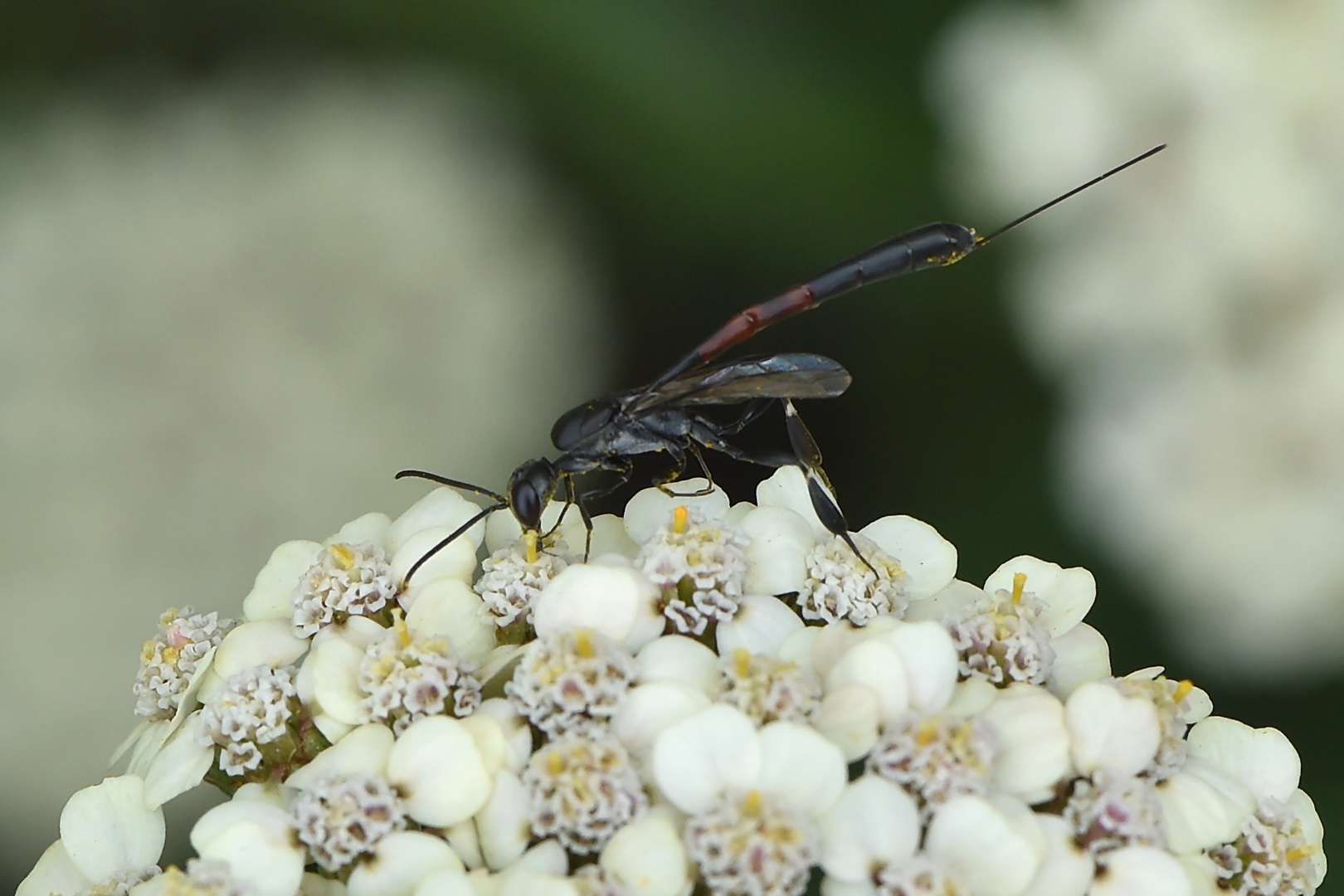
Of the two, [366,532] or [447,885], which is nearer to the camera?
[447,885]

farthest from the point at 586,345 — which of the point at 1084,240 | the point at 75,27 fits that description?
the point at 75,27

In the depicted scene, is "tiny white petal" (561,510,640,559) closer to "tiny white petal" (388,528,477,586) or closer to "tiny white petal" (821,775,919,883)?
"tiny white petal" (388,528,477,586)

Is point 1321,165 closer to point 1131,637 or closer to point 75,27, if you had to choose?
point 1131,637

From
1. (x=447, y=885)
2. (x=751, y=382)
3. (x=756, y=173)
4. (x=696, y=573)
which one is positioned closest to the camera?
(x=447, y=885)

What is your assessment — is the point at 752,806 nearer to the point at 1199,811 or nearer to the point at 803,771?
the point at 803,771

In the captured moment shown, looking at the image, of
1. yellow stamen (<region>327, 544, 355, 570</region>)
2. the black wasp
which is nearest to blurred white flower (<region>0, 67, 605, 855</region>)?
the black wasp

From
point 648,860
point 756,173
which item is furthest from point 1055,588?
point 756,173

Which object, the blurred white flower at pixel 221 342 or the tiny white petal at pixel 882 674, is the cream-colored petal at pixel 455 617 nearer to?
the tiny white petal at pixel 882 674
